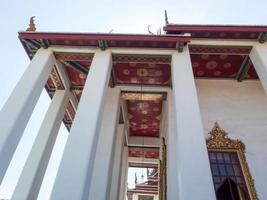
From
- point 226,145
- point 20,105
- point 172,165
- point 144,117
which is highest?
point 144,117

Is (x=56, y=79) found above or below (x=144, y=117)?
below

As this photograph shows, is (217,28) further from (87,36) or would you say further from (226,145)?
(87,36)

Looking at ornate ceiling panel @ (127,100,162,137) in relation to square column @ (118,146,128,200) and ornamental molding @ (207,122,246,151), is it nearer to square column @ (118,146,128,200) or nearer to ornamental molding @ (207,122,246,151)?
square column @ (118,146,128,200)

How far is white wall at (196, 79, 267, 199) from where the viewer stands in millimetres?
5957

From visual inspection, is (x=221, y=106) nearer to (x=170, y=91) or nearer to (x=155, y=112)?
(x=170, y=91)

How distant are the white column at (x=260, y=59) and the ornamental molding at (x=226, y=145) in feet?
5.27

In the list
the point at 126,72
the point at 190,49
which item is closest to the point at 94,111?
the point at 126,72

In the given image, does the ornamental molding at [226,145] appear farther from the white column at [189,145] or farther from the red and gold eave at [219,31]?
the red and gold eave at [219,31]

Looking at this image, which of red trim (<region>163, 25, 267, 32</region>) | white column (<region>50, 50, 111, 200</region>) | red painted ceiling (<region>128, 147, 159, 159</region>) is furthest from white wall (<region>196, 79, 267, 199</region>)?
red painted ceiling (<region>128, 147, 159, 159</region>)

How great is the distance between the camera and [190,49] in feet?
21.8

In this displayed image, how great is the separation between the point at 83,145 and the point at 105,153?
1911mm

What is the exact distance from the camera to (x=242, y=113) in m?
6.88

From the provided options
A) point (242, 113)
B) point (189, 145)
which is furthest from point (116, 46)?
point (242, 113)

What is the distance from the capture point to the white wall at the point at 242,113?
596 centimetres
